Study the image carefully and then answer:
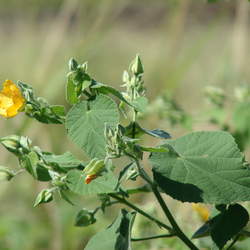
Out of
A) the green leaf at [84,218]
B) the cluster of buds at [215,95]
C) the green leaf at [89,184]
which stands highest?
the green leaf at [89,184]

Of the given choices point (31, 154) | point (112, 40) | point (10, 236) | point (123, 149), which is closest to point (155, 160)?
point (123, 149)

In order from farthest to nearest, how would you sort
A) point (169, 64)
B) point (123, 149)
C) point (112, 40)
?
point (112, 40) < point (169, 64) < point (123, 149)

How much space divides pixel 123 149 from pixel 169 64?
214cm

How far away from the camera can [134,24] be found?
813 centimetres

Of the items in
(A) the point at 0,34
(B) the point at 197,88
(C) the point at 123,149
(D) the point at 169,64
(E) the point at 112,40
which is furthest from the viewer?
(A) the point at 0,34

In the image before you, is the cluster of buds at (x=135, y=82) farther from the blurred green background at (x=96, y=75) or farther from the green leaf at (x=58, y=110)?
the blurred green background at (x=96, y=75)

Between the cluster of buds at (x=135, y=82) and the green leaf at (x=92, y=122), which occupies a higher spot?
the cluster of buds at (x=135, y=82)

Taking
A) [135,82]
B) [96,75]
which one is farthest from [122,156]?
[96,75]

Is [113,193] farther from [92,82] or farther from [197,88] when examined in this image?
[197,88]

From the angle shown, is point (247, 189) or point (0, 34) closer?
point (247, 189)

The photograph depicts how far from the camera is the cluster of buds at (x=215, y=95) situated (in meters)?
1.95

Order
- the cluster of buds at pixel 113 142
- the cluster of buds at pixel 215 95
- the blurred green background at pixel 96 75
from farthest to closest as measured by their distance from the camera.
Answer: the blurred green background at pixel 96 75 < the cluster of buds at pixel 215 95 < the cluster of buds at pixel 113 142

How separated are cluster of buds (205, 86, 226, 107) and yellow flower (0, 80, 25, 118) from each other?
1045 mm

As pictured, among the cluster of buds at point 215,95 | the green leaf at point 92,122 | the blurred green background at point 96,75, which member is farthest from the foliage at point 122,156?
the cluster of buds at point 215,95
